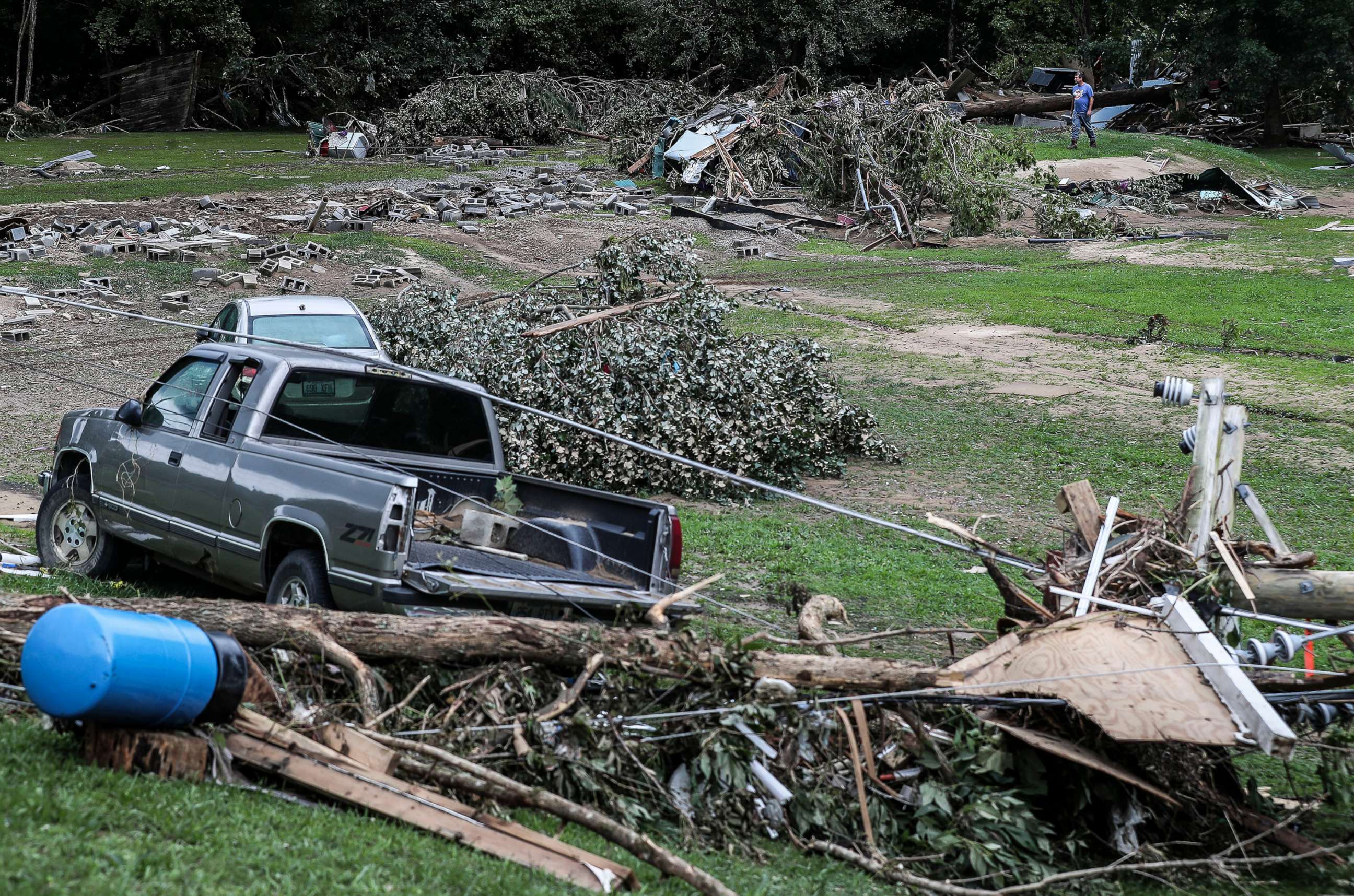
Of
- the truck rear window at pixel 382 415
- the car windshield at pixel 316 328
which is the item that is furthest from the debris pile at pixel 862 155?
the truck rear window at pixel 382 415

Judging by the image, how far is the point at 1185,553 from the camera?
5.76 meters

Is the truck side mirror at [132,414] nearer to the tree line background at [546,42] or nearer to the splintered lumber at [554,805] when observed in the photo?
the splintered lumber at [554,805]

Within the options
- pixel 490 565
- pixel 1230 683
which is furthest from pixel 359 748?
pixel 1230 683

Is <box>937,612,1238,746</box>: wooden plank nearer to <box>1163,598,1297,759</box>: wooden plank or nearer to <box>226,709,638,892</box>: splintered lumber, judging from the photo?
<box>1163,598,1297,759</box>: wooden plank

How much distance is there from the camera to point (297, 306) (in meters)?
13.5

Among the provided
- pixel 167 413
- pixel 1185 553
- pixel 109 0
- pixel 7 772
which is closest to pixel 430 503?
pixel 167 413

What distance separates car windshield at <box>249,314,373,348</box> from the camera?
13.2 m

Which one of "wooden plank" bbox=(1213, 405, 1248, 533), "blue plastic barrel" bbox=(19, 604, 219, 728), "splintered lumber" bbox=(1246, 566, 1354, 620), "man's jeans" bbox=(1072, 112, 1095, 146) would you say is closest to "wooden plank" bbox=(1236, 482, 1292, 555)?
"wooden plank" bbox=(1213, 405, 1248, 533)

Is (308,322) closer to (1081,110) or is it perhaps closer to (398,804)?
(398,804)

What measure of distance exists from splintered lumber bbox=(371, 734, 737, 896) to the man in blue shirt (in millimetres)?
33198

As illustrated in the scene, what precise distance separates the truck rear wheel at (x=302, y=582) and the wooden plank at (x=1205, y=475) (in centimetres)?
415

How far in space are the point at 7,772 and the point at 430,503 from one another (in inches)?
140

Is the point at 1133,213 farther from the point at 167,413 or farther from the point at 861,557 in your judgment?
the point at 167,413

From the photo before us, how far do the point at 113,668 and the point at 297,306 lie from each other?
9.82 m
